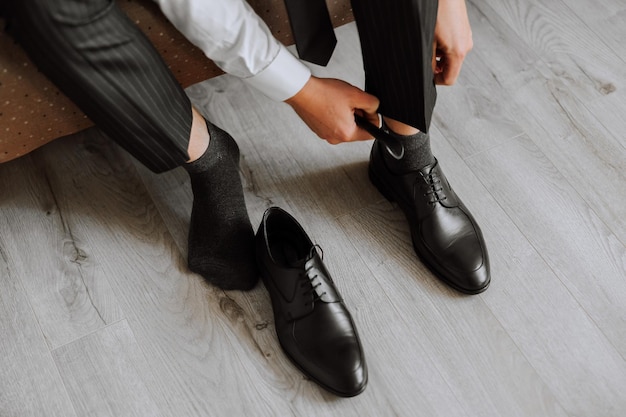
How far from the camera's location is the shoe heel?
3.88 ft

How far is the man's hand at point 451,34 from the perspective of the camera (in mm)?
956

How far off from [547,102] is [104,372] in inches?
38.9

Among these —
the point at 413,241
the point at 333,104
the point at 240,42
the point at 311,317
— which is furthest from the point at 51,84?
the point at 413,241

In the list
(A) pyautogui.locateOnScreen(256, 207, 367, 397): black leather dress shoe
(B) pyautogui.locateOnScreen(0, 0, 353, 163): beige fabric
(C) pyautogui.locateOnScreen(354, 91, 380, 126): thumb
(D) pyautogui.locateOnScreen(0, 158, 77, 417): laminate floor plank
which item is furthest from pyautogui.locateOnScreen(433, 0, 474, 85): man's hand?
(D) pyautogui.locateOnScreen(0, 158, 77, 417): laminate floor plank

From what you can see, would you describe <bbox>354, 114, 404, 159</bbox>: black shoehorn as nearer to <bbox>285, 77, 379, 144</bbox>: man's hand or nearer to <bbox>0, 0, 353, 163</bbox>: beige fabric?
<bbox>285, 77, 379, 144</bbox>: man's hand

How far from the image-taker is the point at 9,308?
110 centimetres

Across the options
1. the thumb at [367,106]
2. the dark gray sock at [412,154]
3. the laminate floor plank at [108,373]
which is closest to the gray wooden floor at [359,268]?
the laminate floor plank at [108,373]

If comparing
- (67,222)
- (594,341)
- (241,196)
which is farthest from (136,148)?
(594,341)

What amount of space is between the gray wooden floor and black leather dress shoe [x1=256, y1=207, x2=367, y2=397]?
0.04m

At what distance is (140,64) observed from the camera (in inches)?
34.6

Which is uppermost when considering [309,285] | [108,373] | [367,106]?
[367,106]

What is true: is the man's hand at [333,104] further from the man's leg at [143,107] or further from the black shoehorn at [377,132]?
the man's leg at [143,107]

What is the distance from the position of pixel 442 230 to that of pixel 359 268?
159 mm

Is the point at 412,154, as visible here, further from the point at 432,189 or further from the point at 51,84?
the point at 51,84
